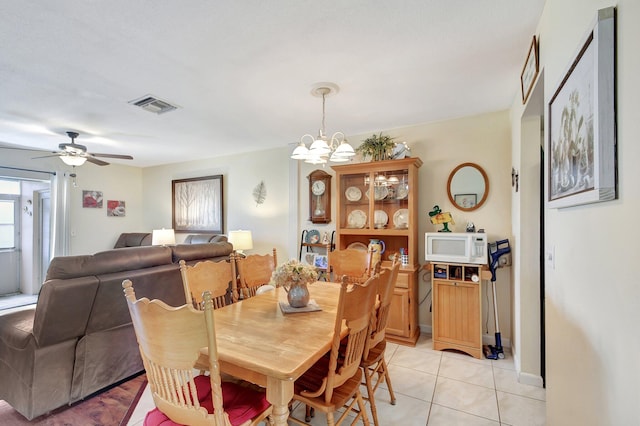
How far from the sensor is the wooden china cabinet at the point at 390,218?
3.11 m

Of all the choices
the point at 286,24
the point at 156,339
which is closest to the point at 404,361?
the point at 156,339

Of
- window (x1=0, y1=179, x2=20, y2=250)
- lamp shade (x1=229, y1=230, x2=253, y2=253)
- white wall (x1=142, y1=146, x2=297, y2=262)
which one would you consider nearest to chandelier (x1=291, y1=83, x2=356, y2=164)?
white wall (x1=142, y1=146, x2=297, y2=262)

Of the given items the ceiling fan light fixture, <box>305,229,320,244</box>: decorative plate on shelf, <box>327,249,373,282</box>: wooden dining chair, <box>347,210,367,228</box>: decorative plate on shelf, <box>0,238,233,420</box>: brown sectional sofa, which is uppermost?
the ceiling fan light fixture

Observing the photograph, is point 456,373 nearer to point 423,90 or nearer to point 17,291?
point 423,90

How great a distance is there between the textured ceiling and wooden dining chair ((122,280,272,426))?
154 cm

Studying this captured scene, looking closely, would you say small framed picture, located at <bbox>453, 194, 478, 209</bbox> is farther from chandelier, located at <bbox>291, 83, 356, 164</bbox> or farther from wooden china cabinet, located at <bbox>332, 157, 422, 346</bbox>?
chandelier, located at <bbox>291, 83, 356, 164</bbox>

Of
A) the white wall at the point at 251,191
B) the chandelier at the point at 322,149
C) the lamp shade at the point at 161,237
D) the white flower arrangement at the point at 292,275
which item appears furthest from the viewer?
the lamp shade at the point at 161,237

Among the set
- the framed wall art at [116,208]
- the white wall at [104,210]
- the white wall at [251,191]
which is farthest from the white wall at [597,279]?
the framed wall art at [116,208]

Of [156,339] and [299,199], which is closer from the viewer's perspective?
[156,339]

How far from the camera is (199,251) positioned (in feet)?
10.0

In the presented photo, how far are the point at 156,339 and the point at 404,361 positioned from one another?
2371 mm

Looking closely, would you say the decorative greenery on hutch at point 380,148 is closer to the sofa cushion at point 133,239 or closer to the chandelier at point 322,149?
the chandelier at point 322,149

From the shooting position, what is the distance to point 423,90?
2586 mm

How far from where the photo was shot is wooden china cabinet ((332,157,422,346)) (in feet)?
10.2
